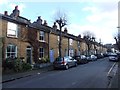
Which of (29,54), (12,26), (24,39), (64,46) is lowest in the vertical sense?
(29,54)

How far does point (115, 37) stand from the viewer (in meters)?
91.9

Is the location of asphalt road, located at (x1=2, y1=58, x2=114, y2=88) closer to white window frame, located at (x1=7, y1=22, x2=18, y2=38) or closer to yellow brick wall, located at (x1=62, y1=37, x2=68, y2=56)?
white window frame, located at (x1=7, y1=22, x2=18, y2=38)

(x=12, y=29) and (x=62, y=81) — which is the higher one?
(x=12, y=29)

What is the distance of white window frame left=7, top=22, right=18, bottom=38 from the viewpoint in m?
27.0

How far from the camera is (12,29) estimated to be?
27.8 m

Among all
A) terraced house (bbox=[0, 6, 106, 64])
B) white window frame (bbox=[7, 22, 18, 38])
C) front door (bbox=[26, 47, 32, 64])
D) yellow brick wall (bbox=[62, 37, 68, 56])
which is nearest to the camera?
terraced house (bbox=[0, 6, 106, 64])

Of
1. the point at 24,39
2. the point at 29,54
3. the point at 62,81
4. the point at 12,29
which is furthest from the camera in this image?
the point at 29,54

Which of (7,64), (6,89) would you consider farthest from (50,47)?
(6,89)

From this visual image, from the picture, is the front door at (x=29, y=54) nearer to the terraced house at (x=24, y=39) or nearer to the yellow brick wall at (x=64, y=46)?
the terraced house at (x=24, y=39)

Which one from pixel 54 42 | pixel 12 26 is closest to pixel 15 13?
pixel 12 26

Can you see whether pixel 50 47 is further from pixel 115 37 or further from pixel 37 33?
pixel 115 37

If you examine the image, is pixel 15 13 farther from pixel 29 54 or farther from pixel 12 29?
pixel 29 54

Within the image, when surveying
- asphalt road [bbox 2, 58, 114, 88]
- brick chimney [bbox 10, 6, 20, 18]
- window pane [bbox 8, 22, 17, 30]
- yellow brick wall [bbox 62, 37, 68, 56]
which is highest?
brick chimney [bbox 10, 6, 20, 18]

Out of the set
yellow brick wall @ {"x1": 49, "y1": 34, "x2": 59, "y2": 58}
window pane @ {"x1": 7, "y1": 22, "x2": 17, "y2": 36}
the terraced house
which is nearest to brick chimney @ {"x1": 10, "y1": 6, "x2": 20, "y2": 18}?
the terraced house
